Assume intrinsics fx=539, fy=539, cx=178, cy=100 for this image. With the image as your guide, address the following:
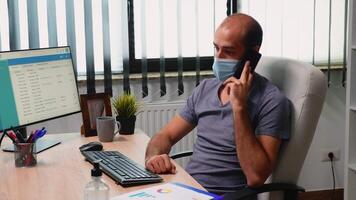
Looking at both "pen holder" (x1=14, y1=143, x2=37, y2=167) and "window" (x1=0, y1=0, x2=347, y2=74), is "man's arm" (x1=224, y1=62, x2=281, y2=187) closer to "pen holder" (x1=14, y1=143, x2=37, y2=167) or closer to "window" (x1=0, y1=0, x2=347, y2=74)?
"pen holder" (x1=14, y1=143, x2=37, y2=167)

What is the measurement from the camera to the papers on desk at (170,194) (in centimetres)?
152

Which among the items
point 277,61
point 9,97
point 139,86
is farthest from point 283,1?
point 9,97

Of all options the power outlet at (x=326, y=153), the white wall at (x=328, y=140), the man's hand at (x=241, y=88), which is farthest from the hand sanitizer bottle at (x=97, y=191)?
the power outlet at (x=326, y=153)

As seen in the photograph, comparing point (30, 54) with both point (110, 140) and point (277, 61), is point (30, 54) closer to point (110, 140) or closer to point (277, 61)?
point (110, 140)

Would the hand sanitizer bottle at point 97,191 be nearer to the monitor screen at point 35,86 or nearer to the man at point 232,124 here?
the man at point 232,124

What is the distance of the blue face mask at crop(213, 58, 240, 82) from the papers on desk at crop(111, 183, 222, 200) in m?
0.59

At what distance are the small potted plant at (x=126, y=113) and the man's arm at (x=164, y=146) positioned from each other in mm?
229

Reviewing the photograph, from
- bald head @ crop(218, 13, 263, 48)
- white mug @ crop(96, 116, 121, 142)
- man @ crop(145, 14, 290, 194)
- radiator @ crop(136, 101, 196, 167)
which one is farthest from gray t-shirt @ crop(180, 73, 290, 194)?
radiator @ crop(136, 101, 196, 167)

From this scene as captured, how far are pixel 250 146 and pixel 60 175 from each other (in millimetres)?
640

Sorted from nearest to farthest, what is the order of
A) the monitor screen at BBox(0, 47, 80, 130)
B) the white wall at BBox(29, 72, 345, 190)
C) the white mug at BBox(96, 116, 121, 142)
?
1. the monitor screen at BBox(0, 47, 80, 130)
2. the white mug at BBox(96, 116, 121, 142)
3. the white wall at BBox(29, 72, 345, 190)

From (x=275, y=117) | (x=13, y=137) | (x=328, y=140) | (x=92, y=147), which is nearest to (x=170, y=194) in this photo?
(x=275, y=117)

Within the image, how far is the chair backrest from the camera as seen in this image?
1811 millimetres

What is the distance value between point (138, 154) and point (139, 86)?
3.74 feet

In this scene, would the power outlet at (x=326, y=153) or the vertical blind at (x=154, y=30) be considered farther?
the power outlet at (x=326, y=153)
